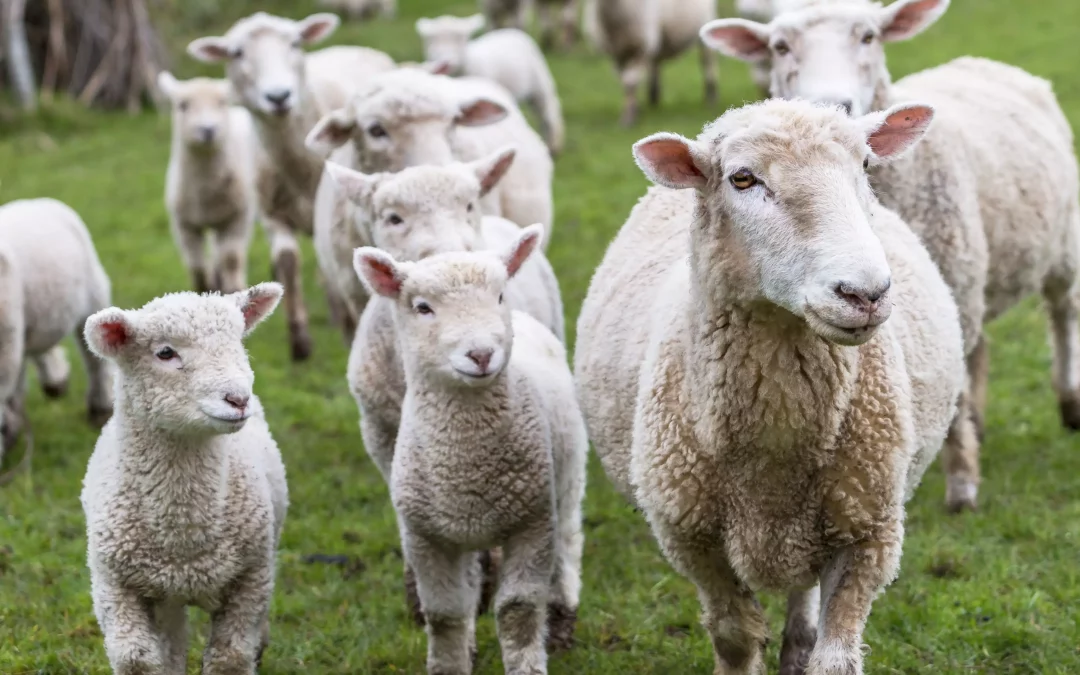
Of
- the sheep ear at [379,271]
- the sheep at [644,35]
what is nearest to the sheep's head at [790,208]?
the sheep ear at [379,271]

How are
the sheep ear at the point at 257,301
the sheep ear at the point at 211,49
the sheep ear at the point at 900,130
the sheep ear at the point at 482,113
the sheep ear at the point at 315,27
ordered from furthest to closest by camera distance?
the sheep ear at the point at 315,27 < the sheep ear at the point at 211,49 < the sheep ear at the point at 482,113 < the sheep ear at the point at 257,301 < the sheep ear at the point at 900,130

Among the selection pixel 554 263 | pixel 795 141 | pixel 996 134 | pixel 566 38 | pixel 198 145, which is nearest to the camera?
pixel 795 141

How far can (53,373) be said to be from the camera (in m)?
8.18

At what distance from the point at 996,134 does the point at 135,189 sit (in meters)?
8.94

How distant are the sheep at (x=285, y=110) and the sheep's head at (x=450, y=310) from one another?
145 inches

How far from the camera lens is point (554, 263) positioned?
9.88 metres

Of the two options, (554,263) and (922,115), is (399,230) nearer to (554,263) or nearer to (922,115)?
(922,115)

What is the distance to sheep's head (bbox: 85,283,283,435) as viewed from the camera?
3.98m

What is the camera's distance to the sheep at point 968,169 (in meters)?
5.59

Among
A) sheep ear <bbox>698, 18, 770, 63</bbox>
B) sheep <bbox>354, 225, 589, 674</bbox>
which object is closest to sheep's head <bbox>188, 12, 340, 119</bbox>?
sheep ear <bbox>698, 18, 770, 63</bbox>

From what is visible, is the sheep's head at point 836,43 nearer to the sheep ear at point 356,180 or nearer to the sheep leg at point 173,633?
the sheep ear at point 356,180

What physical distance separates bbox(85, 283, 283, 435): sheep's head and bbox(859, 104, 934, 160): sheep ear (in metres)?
1.80

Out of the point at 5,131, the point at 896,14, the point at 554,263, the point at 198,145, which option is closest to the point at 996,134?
the point at 896,14

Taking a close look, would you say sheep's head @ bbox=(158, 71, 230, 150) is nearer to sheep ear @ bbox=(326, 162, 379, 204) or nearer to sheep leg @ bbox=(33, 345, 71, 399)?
sheep leg @ bbox=(33, 345, 71, 399)
